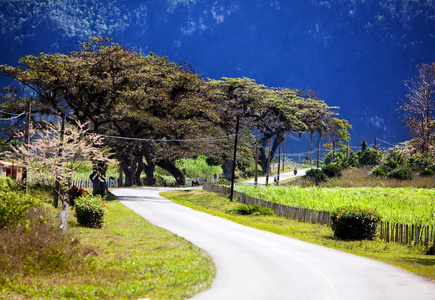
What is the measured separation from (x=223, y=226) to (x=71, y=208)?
13.9 metres

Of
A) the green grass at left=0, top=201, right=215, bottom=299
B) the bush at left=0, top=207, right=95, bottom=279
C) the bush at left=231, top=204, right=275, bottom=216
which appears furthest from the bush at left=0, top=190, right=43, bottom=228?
the bush at left=231, top=204, right=275, bottom=216

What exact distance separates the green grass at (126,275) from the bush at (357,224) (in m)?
9.85

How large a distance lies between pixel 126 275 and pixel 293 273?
214 inches

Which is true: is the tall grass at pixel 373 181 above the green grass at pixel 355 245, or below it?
above

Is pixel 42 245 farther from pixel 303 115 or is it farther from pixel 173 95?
pixel 303 115

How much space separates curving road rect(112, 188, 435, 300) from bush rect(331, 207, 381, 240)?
3.25 m

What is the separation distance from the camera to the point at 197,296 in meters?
12.6

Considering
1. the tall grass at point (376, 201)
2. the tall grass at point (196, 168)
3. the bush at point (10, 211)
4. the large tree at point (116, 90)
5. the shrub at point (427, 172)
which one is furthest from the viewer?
the tall grass at point (196, 168)

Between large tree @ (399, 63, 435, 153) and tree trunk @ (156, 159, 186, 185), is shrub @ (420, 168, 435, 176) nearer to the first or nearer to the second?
large tree @ (399, 63, 435, 153)

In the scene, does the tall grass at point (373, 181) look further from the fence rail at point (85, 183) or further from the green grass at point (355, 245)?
the fence rail at point (85, 183)

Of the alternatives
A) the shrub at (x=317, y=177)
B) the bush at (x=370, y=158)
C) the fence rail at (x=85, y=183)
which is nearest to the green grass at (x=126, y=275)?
the fence rail at (x=85, y=183)

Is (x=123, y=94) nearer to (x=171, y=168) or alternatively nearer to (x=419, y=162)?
(x=171, y=168)

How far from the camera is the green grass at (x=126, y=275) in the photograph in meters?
11.9

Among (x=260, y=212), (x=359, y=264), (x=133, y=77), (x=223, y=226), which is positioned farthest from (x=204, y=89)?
(x=359, y=264)
